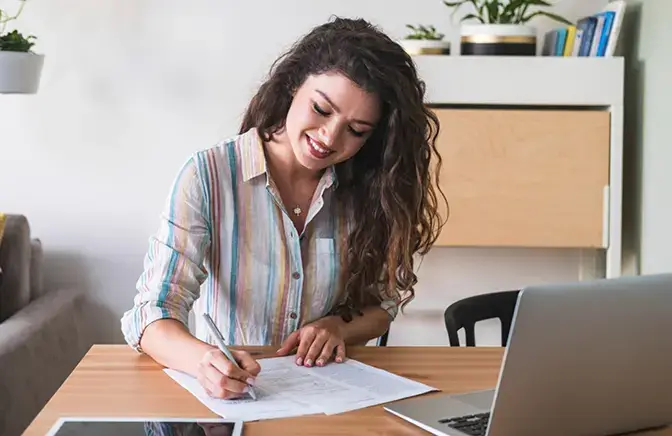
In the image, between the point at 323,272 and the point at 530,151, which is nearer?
the point at 323,272

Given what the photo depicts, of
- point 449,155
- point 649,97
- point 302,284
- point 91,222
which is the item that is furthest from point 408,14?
point 302,284

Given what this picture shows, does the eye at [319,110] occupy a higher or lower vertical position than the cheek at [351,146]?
higher

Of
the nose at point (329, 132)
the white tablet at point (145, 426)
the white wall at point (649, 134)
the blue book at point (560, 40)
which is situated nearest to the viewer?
the white tablet at point (145, 426)

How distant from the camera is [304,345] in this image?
160 cm

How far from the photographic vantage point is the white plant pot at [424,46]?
2963mm

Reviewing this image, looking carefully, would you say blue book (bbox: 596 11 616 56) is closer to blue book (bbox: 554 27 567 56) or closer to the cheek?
blue book (bbox: 554 27 567 56)

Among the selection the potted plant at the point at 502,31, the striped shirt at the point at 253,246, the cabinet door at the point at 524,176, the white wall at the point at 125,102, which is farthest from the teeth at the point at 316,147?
the white wall at the point at 125,102

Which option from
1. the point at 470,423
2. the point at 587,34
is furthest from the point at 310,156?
the point at 587,34

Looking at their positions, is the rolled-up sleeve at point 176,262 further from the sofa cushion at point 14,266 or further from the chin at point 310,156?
the sofa cushion at point 14,266

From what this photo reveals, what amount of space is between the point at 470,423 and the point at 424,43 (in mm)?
1890

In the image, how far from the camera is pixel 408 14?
3.17 meters

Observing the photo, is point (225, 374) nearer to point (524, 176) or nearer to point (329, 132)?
point (329, 132)

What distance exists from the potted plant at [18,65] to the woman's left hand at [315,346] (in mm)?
1639

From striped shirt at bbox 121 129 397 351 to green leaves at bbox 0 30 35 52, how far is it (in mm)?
1356
